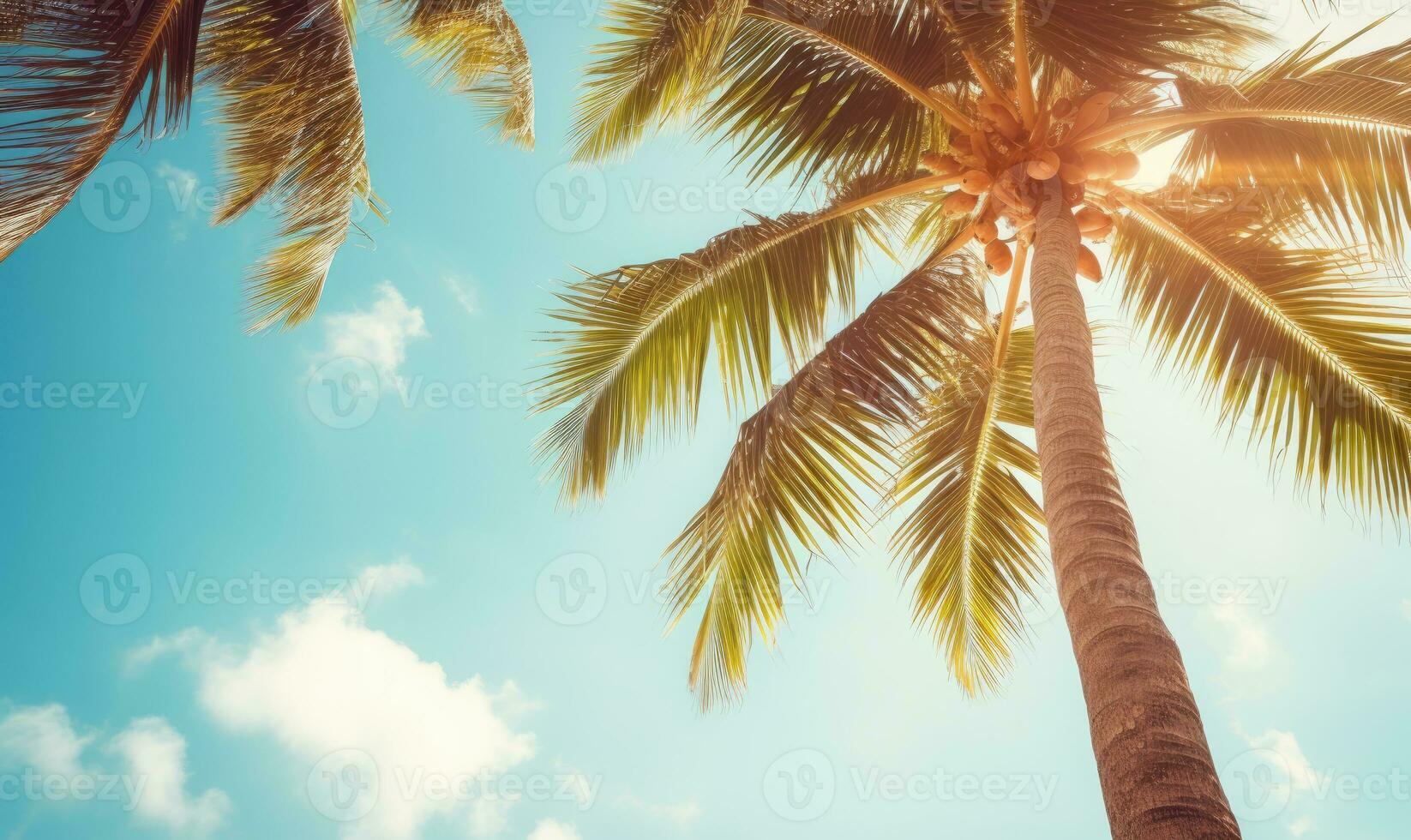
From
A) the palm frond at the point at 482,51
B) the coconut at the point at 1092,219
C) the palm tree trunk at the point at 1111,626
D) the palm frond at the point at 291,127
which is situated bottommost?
the palm tree trunk at the point at 1111,626

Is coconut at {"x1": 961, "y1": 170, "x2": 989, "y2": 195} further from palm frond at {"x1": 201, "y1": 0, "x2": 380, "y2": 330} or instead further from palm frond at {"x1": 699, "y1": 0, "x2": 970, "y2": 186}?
palm frond at {"x1": 201, "y1": 0, "x2": 380, "y2": 330}

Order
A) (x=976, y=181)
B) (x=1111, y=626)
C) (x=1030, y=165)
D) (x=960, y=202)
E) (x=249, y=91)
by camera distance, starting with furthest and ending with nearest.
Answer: (x=249, y=91)
(x=960, y=202)
(x=976, y=181)
(x=1030, y=165)
(x=1111, y=626)

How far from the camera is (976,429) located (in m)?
6.15

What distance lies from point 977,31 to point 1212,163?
173 cm

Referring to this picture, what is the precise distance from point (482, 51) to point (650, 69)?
125 inches

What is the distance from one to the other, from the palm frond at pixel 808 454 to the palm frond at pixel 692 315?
0.48m

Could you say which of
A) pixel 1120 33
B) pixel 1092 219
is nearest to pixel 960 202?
pixel 1092 219

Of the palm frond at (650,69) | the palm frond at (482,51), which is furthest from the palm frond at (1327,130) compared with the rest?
the palm frond at (482,51)

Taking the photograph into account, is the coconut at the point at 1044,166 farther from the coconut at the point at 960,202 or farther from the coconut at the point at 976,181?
the coconut at the point at 960,202

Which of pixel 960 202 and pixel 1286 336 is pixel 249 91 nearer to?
pixel 960 202

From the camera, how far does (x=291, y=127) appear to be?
6.35 meters

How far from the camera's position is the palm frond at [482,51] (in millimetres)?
7379

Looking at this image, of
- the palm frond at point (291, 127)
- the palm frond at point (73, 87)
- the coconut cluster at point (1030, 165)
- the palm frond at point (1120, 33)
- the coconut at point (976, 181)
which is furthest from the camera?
the palm frond at point (291, 127)

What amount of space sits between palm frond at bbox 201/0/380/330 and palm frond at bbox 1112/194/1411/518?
5.49 meters
